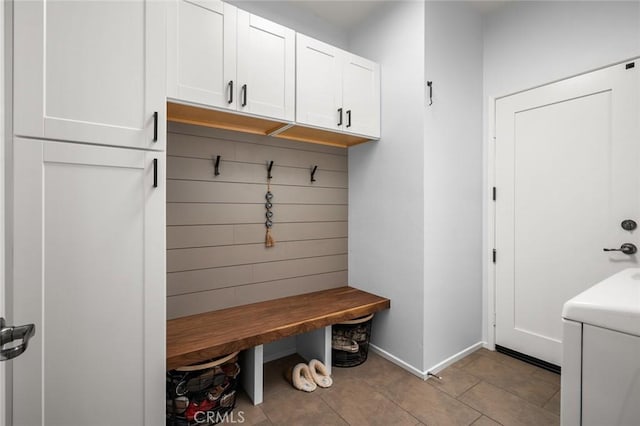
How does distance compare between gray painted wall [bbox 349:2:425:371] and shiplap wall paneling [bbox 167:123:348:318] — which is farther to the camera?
gray painted wall [bbox 349:2:425:371]

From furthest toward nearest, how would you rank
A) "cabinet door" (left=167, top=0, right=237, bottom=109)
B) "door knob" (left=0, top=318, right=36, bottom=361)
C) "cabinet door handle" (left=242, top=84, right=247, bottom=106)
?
"cabinet door handle" (left=242, top=84, right=247, bottom=106), "cabinet door" (left=167, top=0, right=237, bottom=109), "door knob" (left=0, top=318, right=36, bottom=361)

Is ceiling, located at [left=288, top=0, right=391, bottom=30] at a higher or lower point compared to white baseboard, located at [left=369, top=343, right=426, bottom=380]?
higher

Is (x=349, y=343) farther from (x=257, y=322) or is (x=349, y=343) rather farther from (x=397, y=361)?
(x=257, y=322)

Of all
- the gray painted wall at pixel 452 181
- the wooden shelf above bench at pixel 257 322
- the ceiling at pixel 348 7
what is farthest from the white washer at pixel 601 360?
the ceiling at pixel 348 7

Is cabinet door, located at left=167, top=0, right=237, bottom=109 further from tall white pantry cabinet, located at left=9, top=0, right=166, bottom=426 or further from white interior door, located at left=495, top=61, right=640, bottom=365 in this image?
white interior door, located at left=495, top=61, right=640, bottom=365

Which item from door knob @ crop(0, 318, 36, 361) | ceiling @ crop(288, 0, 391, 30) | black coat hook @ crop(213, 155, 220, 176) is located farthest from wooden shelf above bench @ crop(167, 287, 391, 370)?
ceiling @ crop(288, 0, 391, 30)

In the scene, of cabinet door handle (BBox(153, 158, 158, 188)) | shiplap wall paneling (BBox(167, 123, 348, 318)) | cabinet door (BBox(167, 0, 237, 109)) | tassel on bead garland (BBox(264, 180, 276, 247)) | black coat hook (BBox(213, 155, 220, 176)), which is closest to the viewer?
cabinet door handle (BBox(153, 158, 158, 188))

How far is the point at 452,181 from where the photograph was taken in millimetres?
2416

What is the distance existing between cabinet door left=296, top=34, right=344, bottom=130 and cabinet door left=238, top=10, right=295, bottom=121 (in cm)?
6

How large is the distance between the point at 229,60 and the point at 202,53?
0.51ft

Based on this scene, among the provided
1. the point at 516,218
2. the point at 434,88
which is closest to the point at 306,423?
the point at 516,218

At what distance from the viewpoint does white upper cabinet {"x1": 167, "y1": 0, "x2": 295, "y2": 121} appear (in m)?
1.66

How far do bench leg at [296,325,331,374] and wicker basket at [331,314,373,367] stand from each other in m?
0.12

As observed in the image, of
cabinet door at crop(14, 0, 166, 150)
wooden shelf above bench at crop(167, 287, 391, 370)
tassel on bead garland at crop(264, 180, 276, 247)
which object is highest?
cabinet door at crop(14, 0, 166, 150)
